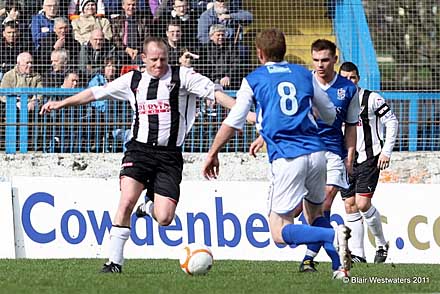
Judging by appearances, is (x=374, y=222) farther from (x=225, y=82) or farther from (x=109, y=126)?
(x=109, y=126)

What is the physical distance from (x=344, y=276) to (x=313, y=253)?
1.48m

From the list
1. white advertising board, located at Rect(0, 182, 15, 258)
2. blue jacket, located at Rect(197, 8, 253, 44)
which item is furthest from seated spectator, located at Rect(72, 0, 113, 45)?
white advertising board, located at Rect(0, 182, 15, 258)

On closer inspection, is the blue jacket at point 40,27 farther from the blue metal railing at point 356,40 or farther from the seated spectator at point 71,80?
the blue metal railing at point 356,40

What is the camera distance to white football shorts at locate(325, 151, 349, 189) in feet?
38.7

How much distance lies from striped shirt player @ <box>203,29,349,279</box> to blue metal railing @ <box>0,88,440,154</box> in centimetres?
698

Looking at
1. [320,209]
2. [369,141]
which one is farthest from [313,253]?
[369,141]

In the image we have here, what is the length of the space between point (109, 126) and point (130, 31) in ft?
6.01

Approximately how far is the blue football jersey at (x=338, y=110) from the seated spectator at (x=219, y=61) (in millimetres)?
5628

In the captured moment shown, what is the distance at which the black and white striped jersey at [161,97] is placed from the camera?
11.0 meters

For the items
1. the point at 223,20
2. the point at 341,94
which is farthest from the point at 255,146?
the point at 223,20

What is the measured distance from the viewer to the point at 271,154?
31.7 ft

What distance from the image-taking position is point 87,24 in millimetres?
17516

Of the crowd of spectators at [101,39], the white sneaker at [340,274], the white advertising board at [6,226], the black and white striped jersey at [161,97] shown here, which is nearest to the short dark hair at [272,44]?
the black and white striped jersey at [161,97]

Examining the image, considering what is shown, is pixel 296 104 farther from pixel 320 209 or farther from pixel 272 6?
pixel 272 6
